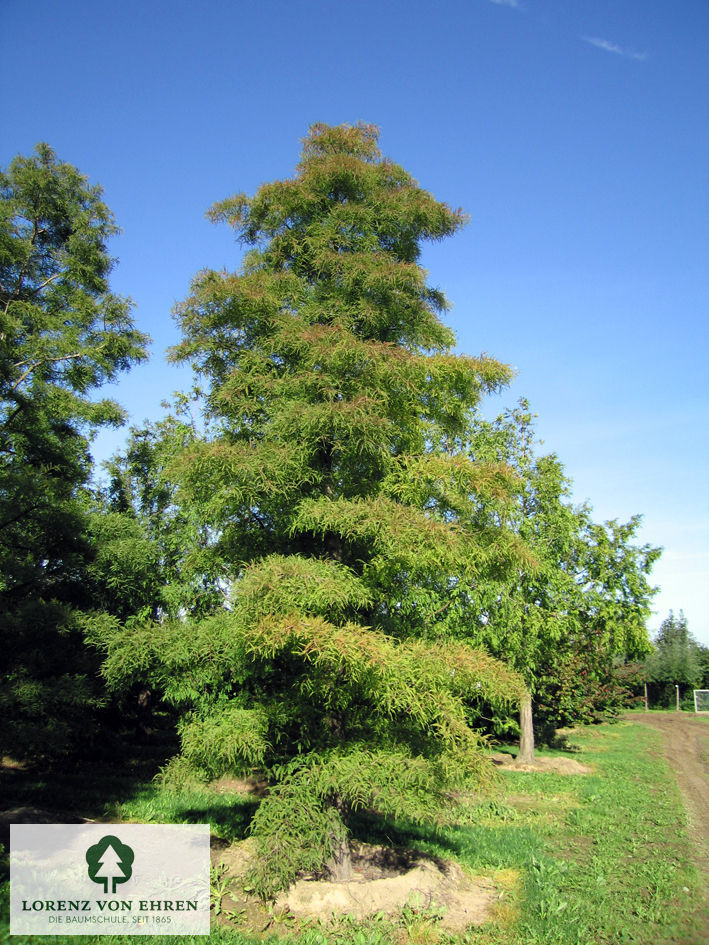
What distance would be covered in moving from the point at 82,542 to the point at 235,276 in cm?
731

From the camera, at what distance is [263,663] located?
7.39 m

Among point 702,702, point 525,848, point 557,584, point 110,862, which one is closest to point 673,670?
point 702,702

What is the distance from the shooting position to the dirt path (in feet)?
34.6

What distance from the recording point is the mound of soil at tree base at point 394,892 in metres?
6.73

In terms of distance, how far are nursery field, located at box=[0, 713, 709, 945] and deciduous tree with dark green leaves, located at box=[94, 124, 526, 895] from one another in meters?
1.02

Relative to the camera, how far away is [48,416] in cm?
1223

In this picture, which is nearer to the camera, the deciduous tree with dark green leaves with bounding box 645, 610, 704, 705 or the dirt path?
the dirt path

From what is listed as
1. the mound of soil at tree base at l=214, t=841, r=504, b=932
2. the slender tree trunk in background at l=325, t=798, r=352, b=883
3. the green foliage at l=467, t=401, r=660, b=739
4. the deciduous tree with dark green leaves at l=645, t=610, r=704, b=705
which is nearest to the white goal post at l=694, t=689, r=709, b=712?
the deciduous tree with dark green leaves at l=645, t=610, r=704, b=705

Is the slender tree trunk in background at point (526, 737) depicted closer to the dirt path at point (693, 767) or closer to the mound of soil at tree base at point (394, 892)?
the dirt path at point (693, 767)

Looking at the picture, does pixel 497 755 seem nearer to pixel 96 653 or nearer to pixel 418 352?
pixel 96 653

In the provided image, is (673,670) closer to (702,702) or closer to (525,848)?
(702,702)

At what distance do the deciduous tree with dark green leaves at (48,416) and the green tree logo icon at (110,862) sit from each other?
89.4 inches

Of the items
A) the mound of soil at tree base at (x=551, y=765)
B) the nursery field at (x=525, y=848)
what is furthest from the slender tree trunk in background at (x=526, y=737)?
the nursery field at (x=525, y=848)

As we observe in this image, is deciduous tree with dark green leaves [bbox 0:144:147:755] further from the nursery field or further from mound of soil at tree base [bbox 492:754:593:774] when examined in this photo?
Answer: mound of soil at tree base [bbox 492:754:593:774]
